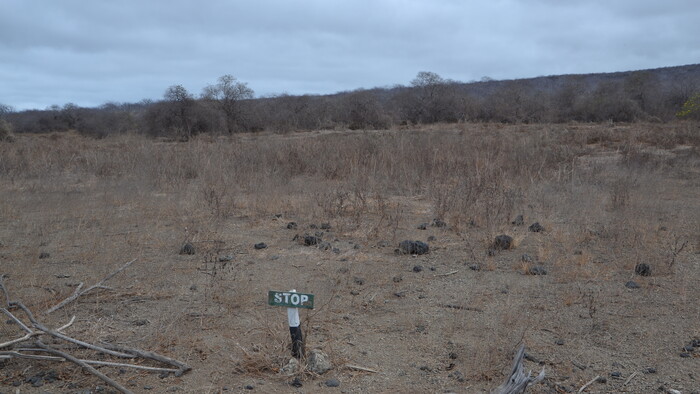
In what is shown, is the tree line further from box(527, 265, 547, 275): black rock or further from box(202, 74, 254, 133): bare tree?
box(527, 265, 547, 275): black rock

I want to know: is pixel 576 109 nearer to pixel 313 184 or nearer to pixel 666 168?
pixel 666 168

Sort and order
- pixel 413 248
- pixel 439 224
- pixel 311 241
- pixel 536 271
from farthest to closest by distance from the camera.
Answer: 1. pixel 439 224
2. pixel 311 241
3. pixel 413 248
4. pixel 536 271

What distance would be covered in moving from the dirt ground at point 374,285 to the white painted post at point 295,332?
12 cm

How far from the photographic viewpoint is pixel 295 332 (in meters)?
3.45

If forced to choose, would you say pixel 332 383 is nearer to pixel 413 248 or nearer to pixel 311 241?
pixel 413 248

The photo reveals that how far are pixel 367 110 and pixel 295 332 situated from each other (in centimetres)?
2275

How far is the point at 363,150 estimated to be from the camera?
40.5 ft

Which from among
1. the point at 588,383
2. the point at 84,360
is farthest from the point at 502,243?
the point at 84,360

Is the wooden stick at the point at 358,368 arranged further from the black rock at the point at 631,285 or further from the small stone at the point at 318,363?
the black rock at the point at 631,285

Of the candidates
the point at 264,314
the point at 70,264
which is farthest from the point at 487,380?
the point at 70,264

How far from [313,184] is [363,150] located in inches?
113

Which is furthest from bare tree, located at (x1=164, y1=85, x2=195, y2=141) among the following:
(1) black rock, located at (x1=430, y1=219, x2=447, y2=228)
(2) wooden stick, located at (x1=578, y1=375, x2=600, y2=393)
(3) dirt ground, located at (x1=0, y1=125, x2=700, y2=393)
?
(2) wooden stick, located at (x1=578, y1=375, x2=600, y2=393)

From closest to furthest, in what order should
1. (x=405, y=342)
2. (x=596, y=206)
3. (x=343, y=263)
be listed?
1. (x=405, y=342)
2. (x=343, y=263)
3. (x=596, y=206)

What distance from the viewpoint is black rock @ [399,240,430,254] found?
594 centimetres
